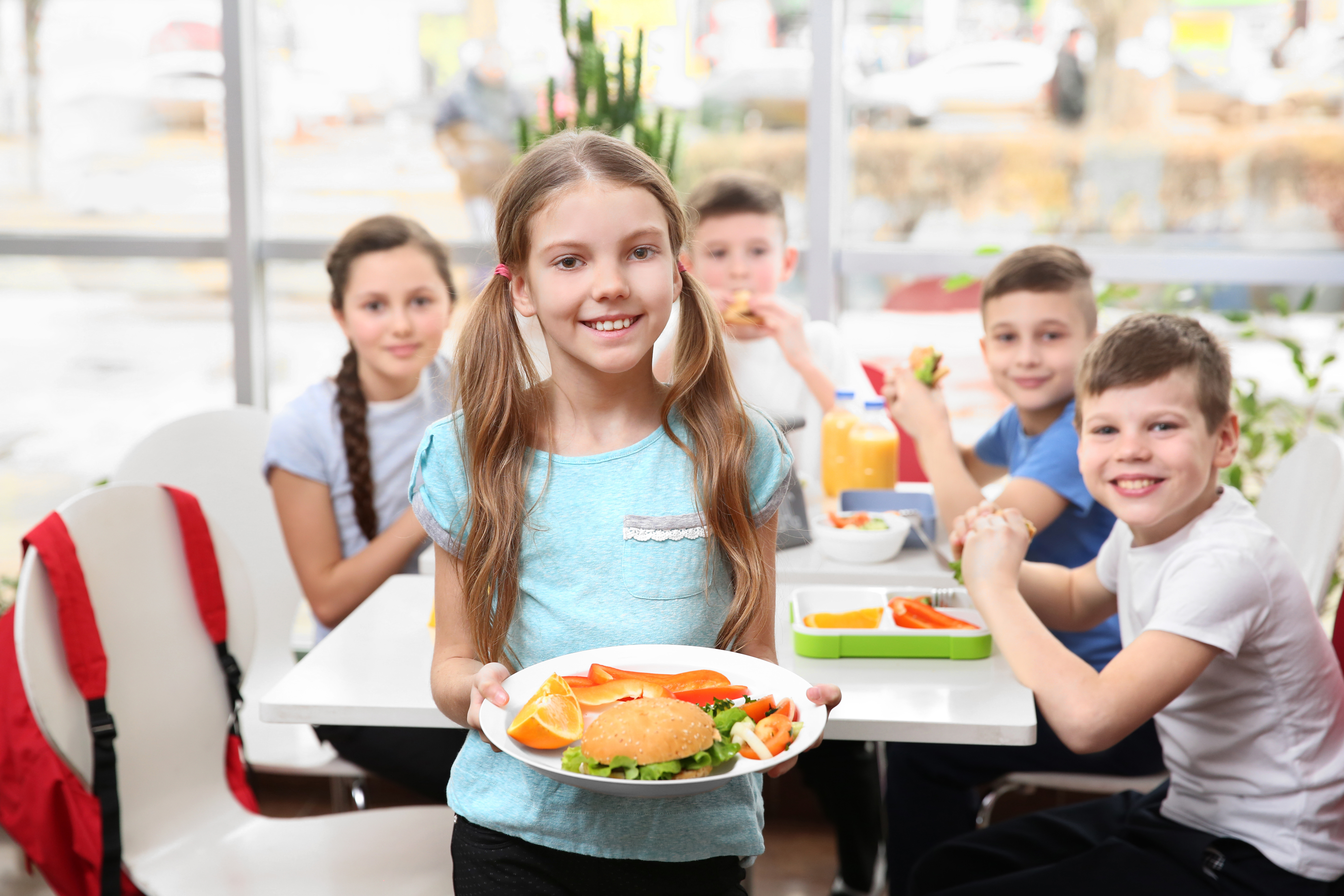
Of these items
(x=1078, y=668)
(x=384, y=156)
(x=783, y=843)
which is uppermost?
(x=384, y=156)

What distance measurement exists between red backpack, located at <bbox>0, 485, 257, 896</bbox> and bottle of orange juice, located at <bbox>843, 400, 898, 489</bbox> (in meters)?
1.31

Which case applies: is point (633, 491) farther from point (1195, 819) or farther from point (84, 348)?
point (84, 348)

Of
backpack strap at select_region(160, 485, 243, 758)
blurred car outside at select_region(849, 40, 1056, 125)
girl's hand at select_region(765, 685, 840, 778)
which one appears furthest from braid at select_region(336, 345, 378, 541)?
blurred car outside at select_region(849, 40, 1056, 125)

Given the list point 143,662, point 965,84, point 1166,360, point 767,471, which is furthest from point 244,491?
point 965,84

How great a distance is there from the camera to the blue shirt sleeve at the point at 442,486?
1232 mm

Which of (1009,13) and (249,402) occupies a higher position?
(1009,13)

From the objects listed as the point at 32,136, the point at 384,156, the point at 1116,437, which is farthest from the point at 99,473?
the point at 1116,437

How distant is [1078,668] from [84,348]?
3.28m

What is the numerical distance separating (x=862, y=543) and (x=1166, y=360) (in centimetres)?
53

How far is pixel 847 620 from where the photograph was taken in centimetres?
145

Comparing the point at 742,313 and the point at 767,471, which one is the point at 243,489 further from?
the point at 767,471

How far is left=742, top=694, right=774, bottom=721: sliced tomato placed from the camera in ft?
3.56

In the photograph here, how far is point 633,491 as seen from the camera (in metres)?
1.24

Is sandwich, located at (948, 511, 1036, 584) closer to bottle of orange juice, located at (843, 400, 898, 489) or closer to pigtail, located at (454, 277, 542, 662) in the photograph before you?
bottle of orange juice, located at (843, 400, 898, 489)
